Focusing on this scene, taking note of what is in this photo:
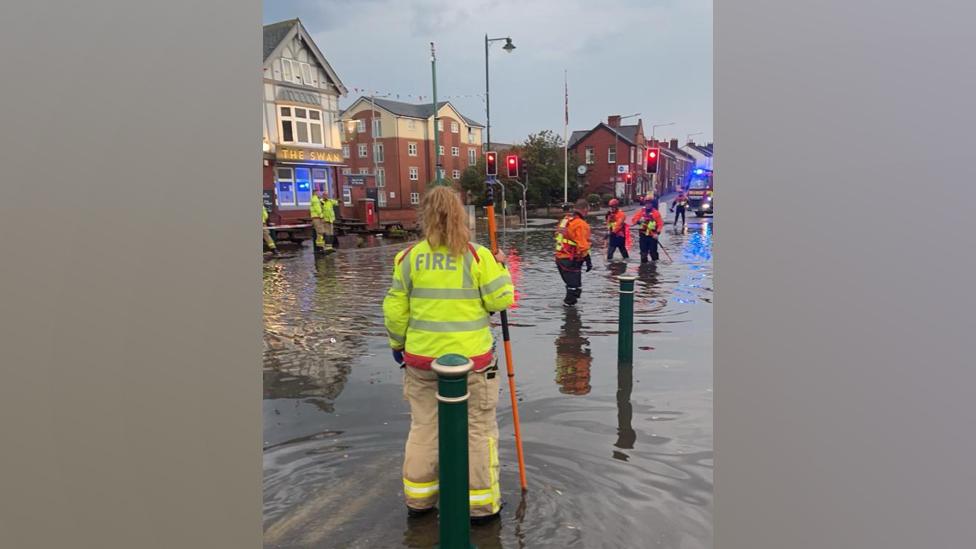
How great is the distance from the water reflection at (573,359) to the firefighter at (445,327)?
2349 millimetres

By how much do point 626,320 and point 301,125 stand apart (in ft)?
99.9

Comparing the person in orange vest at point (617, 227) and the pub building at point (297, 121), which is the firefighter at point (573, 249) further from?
the pub building at point (297, 121)

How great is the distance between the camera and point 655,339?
7531 millimetres

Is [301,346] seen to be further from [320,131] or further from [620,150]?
[620,150]

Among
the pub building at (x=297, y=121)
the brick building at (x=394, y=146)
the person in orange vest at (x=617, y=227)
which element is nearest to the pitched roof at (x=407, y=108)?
the brick building at (x=394, y=146)

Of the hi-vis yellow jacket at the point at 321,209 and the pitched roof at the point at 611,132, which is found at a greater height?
the pitched roof at the point at 611,132

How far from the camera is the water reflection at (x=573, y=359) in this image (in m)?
5.77

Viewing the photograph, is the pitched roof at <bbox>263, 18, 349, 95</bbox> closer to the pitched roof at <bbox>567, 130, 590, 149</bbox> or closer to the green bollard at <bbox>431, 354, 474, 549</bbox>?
the green bollard at <bbox>431, 354, 474, 549</bbox>

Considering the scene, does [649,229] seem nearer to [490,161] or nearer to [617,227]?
[617,227]

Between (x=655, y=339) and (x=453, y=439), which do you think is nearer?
Result: (x=453, y=439)

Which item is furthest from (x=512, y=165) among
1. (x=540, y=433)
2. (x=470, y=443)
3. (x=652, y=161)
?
(x=470, y=443)

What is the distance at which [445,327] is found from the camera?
3.32 metres

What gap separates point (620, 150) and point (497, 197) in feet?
78.5
